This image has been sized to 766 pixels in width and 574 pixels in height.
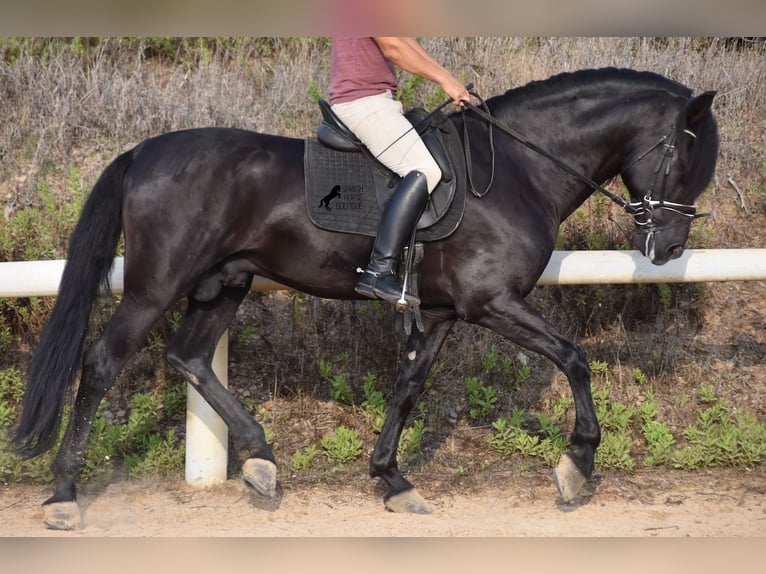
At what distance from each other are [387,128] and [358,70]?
39cm

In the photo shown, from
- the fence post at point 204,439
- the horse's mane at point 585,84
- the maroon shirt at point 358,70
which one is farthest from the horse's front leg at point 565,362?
the fence post at point 204,439

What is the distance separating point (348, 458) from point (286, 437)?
0.62 meters

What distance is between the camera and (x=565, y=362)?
5.42m

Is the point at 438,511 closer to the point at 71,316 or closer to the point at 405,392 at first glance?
the point at 405,392

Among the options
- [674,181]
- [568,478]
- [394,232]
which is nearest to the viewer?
[394,232]

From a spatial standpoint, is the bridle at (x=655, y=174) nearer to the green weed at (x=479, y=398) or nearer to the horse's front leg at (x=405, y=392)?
the horse's front leg at (x=405, y=392)

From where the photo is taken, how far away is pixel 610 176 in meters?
5.92

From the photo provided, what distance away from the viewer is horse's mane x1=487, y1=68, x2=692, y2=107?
579cm

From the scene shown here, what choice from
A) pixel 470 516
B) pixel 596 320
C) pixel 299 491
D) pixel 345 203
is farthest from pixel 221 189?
pixel 596 320

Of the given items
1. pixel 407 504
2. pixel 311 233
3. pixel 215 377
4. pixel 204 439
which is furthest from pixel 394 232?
pixel 204 439

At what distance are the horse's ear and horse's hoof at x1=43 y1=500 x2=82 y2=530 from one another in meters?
4.39

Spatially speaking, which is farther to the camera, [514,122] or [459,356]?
[459,356]

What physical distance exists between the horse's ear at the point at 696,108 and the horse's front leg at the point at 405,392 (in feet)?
6.31

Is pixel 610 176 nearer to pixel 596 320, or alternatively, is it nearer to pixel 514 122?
pixel 514 122
